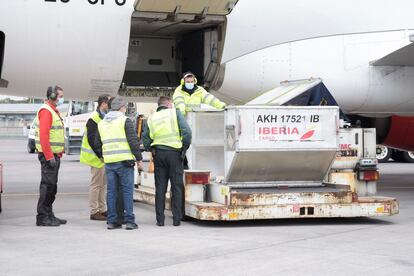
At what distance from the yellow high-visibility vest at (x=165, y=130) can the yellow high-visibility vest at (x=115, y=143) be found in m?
0.42

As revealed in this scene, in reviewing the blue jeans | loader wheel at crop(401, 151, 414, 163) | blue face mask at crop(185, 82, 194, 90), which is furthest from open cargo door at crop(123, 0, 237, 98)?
loader wheel at crop(401, 151, 414, 163)

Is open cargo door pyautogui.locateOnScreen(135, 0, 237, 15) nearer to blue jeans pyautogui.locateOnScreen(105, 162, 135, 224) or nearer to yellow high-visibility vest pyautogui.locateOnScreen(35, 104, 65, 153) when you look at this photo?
yellow high-visibility vest pyautogui.locateOnScreen(35, 104, 65, 153)

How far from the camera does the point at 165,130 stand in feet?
34.7

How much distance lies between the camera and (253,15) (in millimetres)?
13125

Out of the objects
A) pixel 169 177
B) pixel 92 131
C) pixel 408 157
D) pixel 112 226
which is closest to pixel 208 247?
pixel 112 226

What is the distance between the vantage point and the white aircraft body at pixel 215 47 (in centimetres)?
1230

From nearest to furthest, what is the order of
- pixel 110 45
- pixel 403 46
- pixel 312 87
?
pixel 312 87 → pixel 110 45 → pixel 403 46

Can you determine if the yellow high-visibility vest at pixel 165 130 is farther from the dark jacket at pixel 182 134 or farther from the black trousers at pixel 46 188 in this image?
the black trousers at pixel 46 188

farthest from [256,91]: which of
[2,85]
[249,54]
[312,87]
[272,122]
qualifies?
[2,85]

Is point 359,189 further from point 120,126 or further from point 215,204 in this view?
point 120,126

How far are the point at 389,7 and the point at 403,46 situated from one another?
85cm

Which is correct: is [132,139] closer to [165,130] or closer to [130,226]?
[165,130]

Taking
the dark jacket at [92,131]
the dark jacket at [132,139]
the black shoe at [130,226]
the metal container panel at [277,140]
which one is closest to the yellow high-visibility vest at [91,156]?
the dark jacket at [92,131]

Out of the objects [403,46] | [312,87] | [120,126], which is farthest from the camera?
[403,46]
